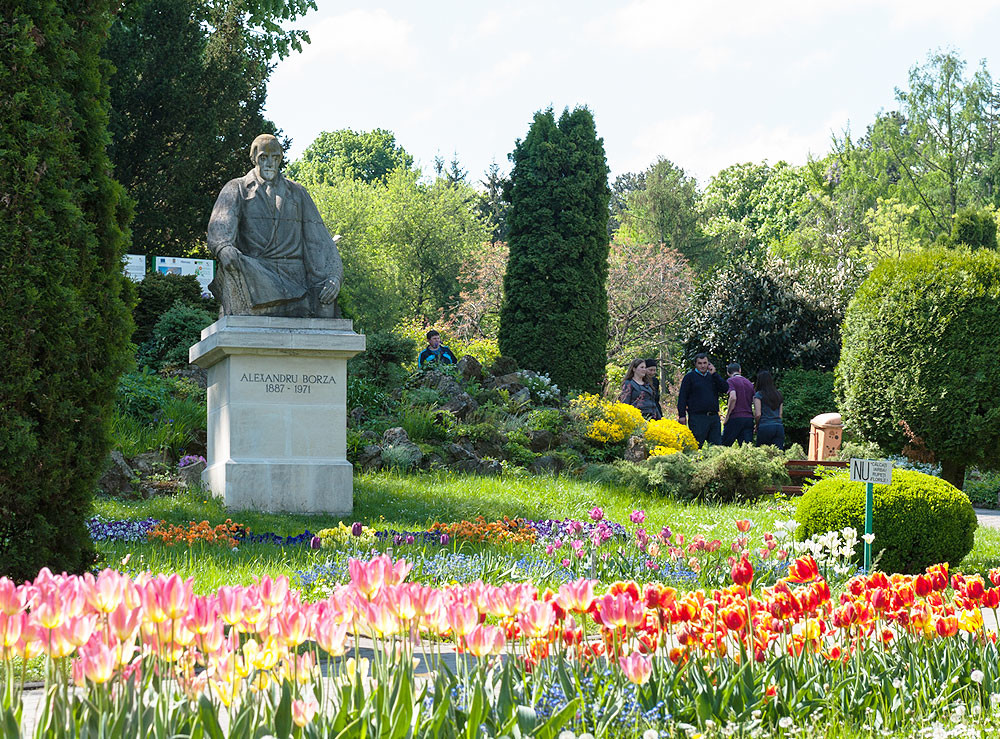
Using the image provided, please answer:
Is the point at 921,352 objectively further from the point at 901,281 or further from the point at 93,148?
the point at 93,148

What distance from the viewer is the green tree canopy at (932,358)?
12219 millimetres

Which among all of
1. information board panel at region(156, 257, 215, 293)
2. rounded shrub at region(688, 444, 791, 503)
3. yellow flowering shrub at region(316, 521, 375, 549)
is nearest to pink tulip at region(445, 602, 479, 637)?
yellow flowering shrub at region(316, 521, 375, 549)

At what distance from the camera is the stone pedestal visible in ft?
32.1

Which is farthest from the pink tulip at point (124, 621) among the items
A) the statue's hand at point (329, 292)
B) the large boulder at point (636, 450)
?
the large boulder at point (636, 450)

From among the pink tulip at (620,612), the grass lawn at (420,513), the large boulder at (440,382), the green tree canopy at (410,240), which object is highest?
the green tree canopy at (410,240)

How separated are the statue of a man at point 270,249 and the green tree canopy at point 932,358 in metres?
6.96

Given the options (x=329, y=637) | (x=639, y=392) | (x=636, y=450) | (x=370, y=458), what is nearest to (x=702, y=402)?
(x=639, y=392)

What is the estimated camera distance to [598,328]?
2264 centimetres

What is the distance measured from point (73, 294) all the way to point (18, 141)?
0.81m

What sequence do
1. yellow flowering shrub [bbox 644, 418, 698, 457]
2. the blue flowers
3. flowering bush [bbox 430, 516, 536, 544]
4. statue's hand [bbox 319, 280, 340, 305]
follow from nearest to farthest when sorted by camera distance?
the blue flowers < flowering bush [bbox 430, 516, 536, 544] < statue's hand [bbox 319, 280, 340, 305] < yellow flowering shrub [bbox 644, 418, 698, 457]

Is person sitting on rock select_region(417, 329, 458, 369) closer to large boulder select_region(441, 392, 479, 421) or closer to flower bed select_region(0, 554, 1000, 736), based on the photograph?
large boulder select_region(441, 392, 479, 421)

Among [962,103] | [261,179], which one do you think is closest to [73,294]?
[261,179]

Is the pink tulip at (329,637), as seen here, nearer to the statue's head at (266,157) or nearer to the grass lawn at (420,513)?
the grass lawn at (420,513)

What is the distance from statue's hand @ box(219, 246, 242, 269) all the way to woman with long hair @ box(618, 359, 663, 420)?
273 inches
